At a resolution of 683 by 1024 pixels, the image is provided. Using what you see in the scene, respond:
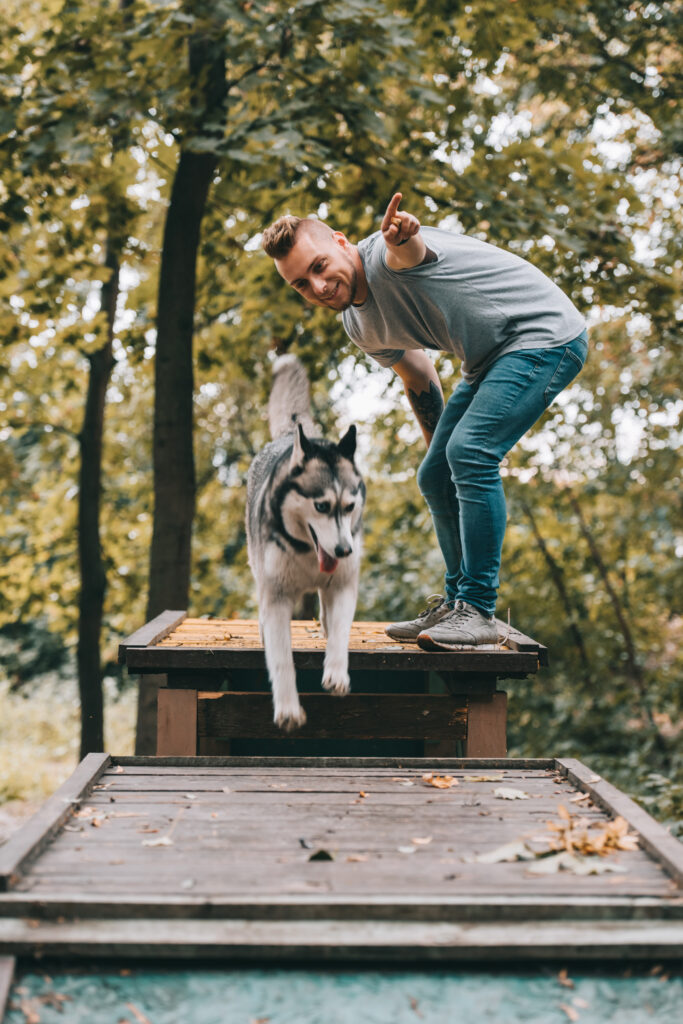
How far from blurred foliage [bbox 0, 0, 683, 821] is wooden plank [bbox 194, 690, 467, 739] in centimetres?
269

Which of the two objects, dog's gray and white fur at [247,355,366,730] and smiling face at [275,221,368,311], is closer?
dog's gray and white fur at [247,355,366,730]

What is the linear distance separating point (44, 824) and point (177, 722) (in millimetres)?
1222

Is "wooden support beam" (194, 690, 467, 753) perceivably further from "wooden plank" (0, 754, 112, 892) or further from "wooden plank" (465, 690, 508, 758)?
"wooden plank" (0, 754, 112, 892)

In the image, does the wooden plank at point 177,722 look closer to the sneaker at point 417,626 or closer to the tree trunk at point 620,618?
the sneaker at point 417,626

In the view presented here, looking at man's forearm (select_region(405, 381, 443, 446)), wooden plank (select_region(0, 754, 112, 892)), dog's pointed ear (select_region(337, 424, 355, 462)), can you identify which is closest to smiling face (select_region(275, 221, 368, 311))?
dog's pointed ear (select_region(337, 424, 355, 462))

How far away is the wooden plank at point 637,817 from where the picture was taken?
2232 millimetres

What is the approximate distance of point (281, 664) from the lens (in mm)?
3078

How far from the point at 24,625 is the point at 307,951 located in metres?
15.3

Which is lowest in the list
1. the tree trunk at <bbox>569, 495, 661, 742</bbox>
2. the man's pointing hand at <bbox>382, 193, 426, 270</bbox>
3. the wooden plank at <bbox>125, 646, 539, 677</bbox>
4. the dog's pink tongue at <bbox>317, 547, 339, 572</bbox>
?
the tree trunk at <bbox>569, 495, 661, 742</bbox>

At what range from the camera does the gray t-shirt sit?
3195 mm

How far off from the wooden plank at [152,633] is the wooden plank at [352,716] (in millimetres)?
326

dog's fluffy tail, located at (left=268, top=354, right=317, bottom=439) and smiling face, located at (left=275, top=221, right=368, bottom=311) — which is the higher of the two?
smiling face, located at (left=275, top=221, right=368, bottom=311)

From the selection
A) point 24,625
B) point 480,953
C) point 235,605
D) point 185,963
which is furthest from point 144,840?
point 24,625

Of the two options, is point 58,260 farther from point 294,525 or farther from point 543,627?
point 543,627
